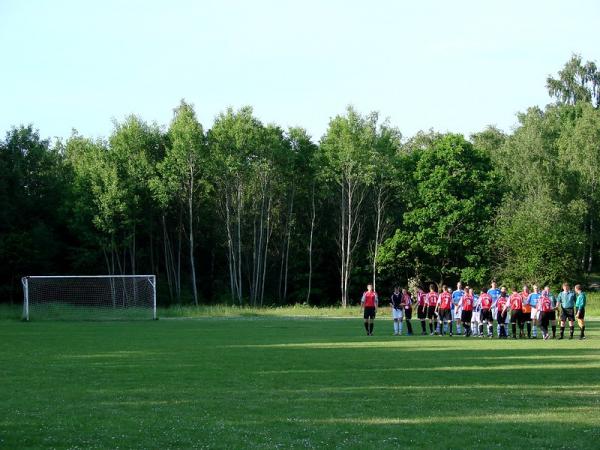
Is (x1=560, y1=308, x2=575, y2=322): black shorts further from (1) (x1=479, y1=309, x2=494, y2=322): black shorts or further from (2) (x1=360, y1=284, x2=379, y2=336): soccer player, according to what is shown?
(2) (x1=360, y1=284, x2=379, y2=336): soccer player

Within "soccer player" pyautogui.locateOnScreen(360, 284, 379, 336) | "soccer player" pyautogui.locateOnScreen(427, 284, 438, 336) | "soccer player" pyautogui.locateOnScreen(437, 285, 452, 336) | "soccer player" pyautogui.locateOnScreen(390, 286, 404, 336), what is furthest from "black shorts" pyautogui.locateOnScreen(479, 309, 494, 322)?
"soccer player" pyautogui.locateOnScreen(360, 284, 379, 336)

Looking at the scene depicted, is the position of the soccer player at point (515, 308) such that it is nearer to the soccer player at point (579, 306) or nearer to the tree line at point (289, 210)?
the soccer player at point (579, 306)

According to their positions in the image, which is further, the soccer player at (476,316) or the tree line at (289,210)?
the tree line at (289,210)

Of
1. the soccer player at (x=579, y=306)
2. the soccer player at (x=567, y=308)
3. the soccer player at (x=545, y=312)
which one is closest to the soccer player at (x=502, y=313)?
the soccer player at (x=545, y=312)

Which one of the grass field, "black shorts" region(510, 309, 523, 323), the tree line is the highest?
the tree line

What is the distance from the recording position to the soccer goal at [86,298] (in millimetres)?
49469

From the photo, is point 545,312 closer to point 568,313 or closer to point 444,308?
point 568,313

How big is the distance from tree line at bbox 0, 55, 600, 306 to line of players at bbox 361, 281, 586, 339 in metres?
30.7

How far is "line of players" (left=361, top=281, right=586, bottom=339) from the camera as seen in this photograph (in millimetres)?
30688

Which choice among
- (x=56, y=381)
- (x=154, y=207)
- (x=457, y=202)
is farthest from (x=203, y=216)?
(x=56, y=381)

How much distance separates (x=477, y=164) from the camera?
68.9m

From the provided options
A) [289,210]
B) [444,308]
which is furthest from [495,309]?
[289,210]

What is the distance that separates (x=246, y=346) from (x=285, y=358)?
481 centimetres

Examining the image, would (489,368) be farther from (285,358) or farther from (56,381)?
(56,381)
